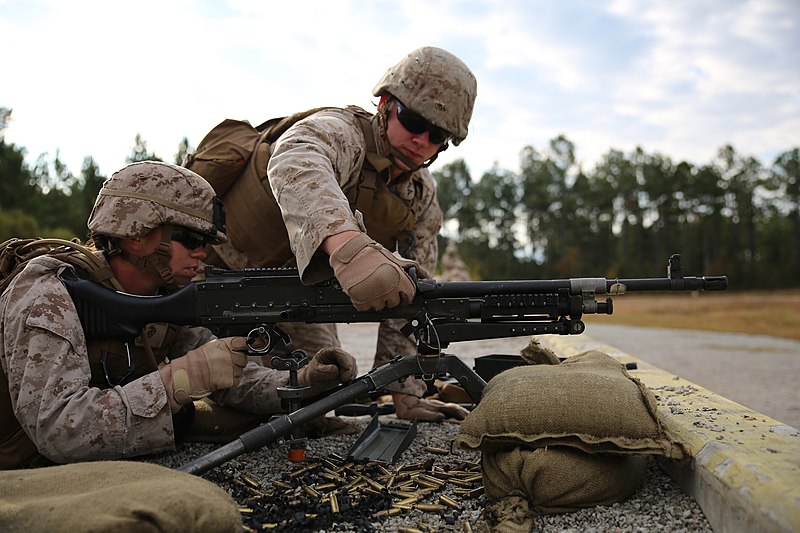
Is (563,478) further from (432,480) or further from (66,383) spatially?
(66,383)

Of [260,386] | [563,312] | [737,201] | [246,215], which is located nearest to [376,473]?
[260,386]

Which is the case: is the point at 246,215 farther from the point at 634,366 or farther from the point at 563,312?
the point at 634,366

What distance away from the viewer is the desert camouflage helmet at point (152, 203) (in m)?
3.05

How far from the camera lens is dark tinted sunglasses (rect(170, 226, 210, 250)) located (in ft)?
10.5

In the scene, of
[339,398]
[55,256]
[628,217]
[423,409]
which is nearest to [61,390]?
[55,256]

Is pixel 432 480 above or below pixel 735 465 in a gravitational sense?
below

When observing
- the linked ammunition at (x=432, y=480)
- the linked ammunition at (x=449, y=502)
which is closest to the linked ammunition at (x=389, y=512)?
the linked ammunition at (x=449, y=502)

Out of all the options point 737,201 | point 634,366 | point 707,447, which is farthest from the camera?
point 737,201

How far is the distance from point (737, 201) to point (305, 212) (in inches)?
2401

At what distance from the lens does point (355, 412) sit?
4.31 m

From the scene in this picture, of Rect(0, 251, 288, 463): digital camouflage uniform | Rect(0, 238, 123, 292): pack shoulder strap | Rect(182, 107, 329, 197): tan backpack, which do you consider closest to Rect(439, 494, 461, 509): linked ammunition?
Rect(0, 251, 288, 463): digital camouflage uniform

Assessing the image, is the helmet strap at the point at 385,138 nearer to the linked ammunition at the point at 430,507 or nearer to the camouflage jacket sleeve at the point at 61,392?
the camouflage jacket sleeve at the point at 61,392

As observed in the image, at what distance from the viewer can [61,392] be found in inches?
102

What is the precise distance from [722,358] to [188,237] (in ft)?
38.2
